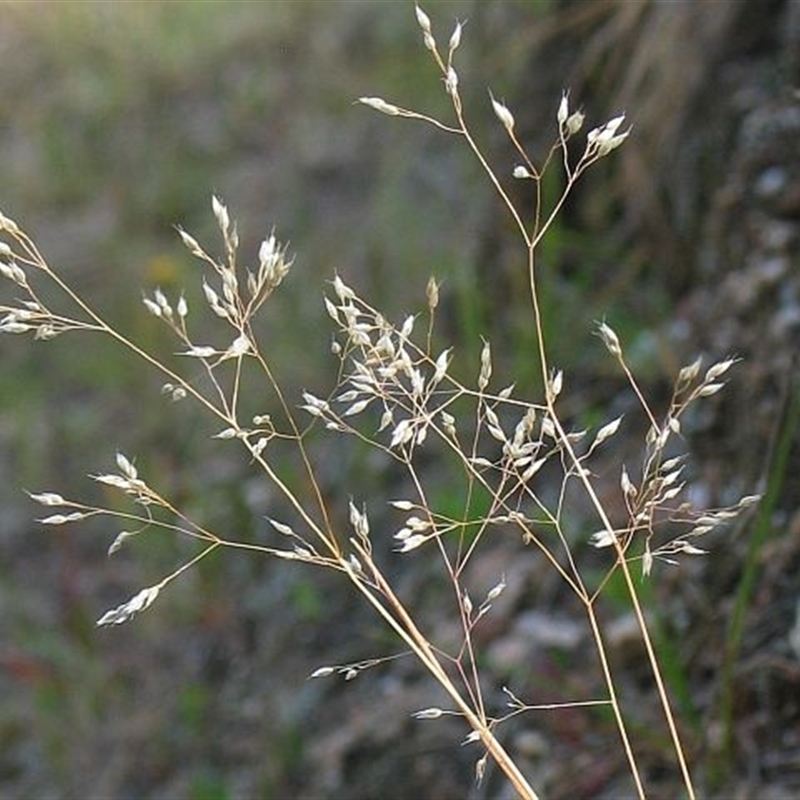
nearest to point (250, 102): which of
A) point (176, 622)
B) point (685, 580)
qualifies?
point (176, 622)

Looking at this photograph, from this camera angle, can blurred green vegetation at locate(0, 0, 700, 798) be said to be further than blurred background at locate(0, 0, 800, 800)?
Yes

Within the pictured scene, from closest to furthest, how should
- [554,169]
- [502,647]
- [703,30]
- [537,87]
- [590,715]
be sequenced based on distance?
[590,715] → [502,647] → [703,30] → [554,169] → [537,87]

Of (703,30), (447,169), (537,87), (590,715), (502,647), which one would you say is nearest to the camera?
(590,715)

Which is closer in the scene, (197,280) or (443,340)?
(443,340)

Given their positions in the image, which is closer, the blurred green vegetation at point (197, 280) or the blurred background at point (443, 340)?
the blurred background at point (443, 340)

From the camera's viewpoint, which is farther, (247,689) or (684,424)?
(247,689)

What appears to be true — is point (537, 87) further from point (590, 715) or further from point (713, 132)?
point (590, 715)

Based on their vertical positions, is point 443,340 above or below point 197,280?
above

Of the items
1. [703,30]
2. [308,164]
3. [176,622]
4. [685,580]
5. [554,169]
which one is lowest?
[176,622]
